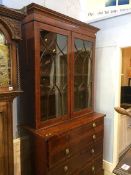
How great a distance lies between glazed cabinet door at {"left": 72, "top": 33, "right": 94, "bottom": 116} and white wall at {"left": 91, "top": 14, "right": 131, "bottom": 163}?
30cm

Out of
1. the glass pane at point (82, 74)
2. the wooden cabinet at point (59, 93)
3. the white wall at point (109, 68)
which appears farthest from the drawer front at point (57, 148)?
the white wall at point (109, 68)

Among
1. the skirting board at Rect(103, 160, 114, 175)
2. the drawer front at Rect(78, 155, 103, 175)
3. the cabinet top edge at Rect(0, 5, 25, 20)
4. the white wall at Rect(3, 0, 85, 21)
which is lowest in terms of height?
the skirting board at Rect(103, 160, 114, 175)

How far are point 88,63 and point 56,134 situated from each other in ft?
3.54

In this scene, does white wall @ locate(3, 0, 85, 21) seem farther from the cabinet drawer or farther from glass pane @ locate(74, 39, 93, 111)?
the cabinet drawer

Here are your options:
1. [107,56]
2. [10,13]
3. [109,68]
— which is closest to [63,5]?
[107,56]

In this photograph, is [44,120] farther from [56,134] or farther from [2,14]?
[2,14]

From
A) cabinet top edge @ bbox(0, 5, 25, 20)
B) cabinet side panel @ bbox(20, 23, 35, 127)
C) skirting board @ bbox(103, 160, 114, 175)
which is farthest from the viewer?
skirting board @ bbox(103, 160, 114, 175)

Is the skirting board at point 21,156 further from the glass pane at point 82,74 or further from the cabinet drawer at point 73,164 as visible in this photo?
the glass pane at point 82,74

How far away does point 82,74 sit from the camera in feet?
7.68

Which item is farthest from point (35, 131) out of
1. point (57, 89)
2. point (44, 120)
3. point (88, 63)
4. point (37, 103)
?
point (88, 63)

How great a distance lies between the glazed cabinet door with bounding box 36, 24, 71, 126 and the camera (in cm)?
179

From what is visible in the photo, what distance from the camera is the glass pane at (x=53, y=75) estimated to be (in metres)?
1.82

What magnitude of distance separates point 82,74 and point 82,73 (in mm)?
13

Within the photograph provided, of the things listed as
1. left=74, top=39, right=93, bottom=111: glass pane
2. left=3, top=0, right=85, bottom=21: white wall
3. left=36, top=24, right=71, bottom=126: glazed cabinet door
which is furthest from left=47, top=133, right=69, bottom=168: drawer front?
left=3, top=0, right=85, bottom=21: white wall
